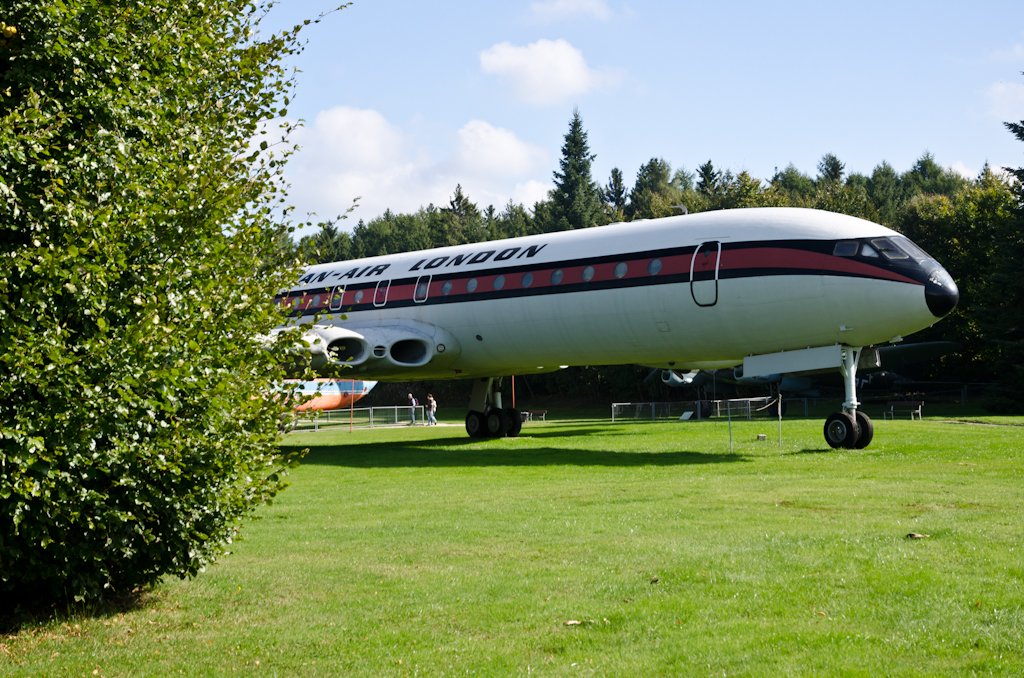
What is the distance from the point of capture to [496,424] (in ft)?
78.3

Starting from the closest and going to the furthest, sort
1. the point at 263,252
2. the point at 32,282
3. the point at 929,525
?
the point at 32,282 < the point at 263,252 < the point at 929,525

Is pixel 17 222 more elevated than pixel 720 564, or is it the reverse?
pixel 17 222

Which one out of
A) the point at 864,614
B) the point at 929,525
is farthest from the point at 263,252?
the point at 929,525

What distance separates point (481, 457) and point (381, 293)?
5.88m

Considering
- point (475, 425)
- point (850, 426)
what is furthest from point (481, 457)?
point (850, 426)

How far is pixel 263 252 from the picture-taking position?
6441 mm

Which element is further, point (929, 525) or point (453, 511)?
point (453, 511)

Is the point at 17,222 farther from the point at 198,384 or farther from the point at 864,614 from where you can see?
the point at 864,614

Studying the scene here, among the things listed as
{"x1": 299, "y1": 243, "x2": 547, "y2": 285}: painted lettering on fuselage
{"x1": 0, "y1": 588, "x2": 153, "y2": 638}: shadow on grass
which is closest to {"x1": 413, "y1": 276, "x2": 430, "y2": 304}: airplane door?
{"x1": 299, "y1": 243, "x2": 547, "y2": 285}: painted lettering on fuselage

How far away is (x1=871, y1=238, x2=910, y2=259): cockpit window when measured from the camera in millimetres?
15176

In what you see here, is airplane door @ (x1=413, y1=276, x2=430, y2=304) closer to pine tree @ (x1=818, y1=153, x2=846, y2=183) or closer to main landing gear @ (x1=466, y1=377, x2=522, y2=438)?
main landing gear @ (x1=466, y1=377, x2=522, y2=438)

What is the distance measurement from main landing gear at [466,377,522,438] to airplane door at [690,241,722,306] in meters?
8.75

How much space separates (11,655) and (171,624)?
3.30 feet

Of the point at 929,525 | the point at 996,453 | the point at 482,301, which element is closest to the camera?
the point at 929,525
